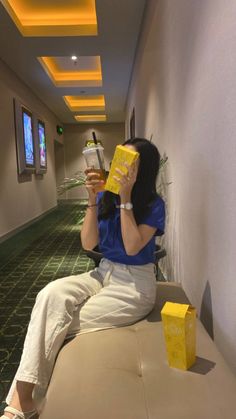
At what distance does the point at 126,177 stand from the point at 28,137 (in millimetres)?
5493

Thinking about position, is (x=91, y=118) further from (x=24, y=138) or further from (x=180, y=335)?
(x=180, y=335)

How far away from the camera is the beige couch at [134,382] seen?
2.55ft

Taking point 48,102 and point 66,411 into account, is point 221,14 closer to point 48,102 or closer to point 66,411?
point 66,411

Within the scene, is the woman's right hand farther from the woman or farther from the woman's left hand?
the woman's left hand

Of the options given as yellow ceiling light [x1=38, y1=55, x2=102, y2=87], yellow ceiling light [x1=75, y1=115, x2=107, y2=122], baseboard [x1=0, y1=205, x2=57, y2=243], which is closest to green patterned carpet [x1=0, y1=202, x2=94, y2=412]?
baseboard [x1=0, y1=205, x2=57, y2=243]

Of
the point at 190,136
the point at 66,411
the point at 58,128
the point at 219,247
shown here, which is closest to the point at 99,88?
the point at 58,128

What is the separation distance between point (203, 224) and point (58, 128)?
9.24 m

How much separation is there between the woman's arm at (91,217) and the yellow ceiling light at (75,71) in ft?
16.3

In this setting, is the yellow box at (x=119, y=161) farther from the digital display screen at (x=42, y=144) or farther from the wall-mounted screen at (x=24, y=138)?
the digital display screen at (x=42, y=144)

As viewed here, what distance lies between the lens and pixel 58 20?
4.08 m

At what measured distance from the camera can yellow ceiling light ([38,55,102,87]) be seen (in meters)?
5.74

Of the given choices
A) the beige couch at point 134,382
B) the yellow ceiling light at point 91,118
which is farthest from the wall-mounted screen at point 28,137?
the beige couch at point 134,382

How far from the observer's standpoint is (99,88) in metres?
6.88

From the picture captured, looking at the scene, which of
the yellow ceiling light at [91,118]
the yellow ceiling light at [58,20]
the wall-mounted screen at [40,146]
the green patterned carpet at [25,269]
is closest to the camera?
the green patterned carpet at [25,269]
